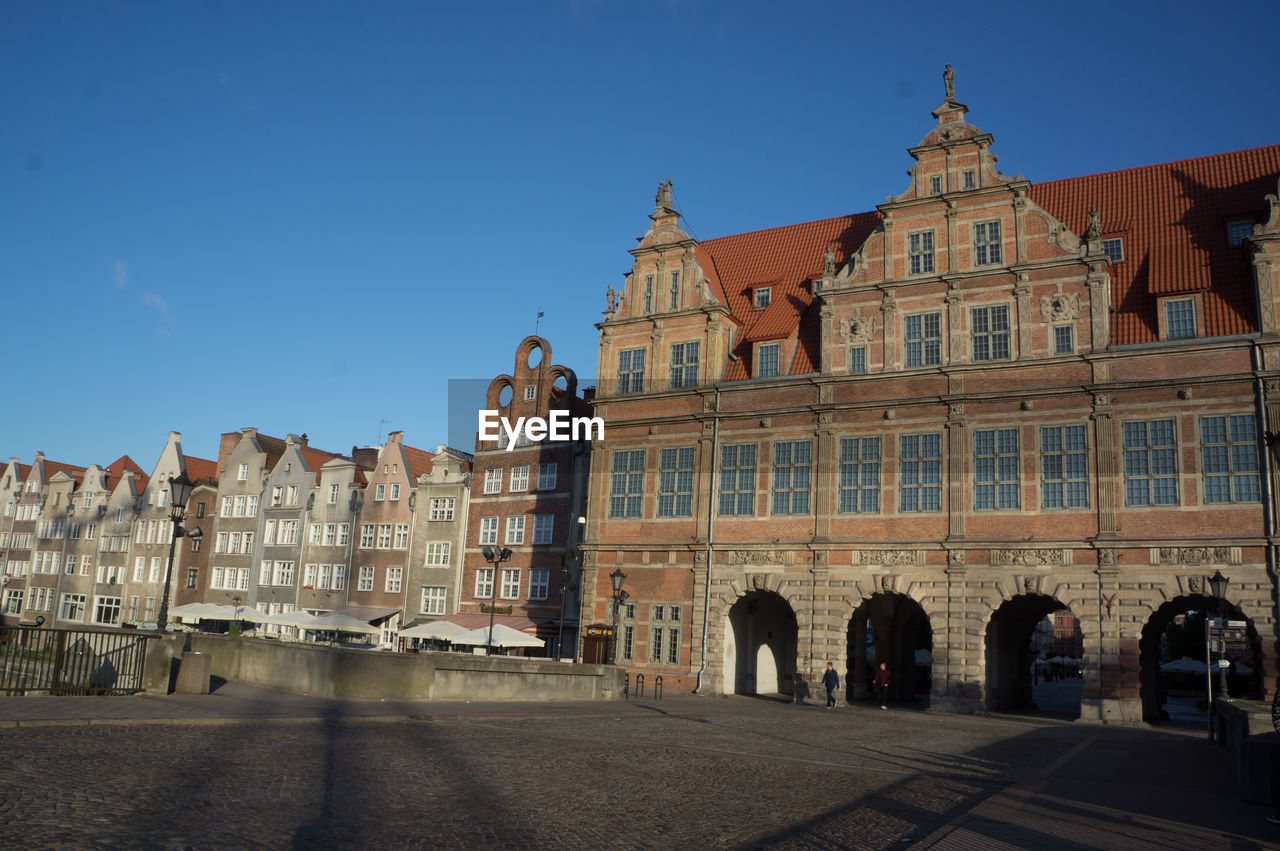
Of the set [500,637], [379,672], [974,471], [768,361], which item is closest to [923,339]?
[974,471]

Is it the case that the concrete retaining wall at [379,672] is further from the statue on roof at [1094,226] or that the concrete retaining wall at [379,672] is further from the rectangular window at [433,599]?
the rectangular window at [433,599]

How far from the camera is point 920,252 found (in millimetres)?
36906

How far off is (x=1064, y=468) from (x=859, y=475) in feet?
22.3

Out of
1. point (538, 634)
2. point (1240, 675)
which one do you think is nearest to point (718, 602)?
point (538, 634)

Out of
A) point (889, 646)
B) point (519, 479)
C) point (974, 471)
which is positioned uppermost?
point (519, 479)

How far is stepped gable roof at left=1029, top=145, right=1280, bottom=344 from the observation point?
106 feet

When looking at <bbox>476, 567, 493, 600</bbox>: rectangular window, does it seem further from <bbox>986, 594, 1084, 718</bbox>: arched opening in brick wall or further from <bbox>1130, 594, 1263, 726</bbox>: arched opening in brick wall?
<bbox>1130, 594, 1263, 726</bbox>: arched opening in brick wall

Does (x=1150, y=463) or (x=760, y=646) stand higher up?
(x=1150, y=463)

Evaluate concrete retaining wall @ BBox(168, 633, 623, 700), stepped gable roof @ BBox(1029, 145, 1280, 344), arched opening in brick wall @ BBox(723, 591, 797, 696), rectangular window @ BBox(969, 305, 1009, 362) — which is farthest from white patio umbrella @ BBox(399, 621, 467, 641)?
stepped gable roof @ BBox(1029, 145, 1280, 344)

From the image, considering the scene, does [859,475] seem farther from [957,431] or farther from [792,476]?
[957,431]

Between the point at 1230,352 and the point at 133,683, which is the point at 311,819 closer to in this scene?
the point at 133,683

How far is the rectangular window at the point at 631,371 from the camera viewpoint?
42.7 metres

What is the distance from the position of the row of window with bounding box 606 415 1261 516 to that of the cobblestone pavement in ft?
39.8

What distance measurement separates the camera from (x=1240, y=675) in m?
48.0
